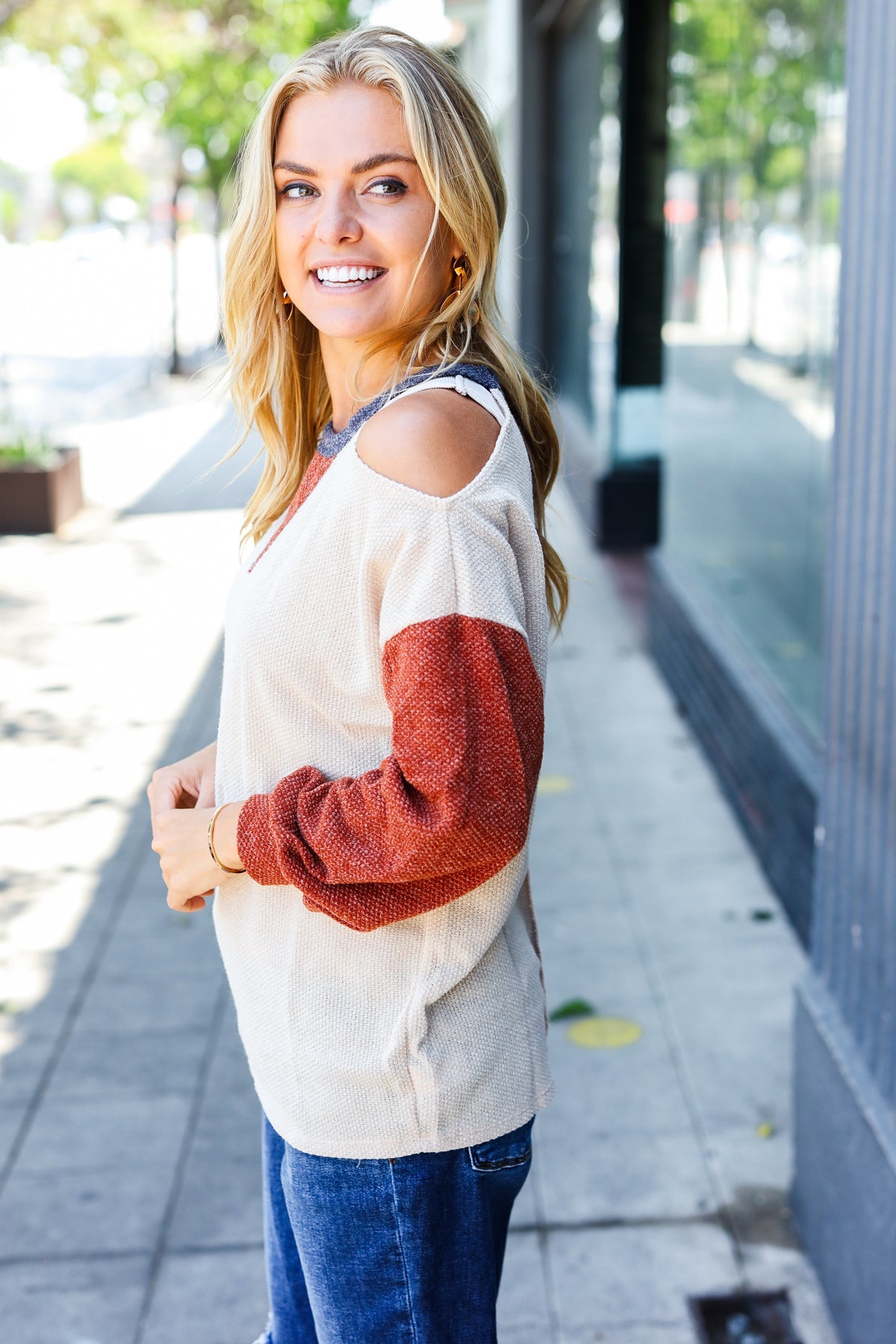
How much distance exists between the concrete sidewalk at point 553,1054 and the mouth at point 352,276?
2102 millimetres

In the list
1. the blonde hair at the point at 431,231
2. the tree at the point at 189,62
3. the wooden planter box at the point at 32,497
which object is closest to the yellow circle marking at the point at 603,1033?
the blonde hair at the point at 431,231

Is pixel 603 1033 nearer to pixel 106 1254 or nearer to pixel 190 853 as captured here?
pixel 106 1254

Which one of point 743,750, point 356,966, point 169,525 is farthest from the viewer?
point 169,525

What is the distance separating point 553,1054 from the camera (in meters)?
3.86

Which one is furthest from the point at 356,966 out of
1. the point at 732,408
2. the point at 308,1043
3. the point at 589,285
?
the point at 589,285

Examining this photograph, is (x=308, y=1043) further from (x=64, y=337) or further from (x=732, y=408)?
(x=64, y=337)

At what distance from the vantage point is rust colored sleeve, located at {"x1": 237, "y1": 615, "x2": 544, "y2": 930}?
4.60 ft

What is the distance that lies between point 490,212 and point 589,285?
403 inches

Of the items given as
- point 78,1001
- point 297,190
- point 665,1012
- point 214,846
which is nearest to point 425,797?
point 214,846

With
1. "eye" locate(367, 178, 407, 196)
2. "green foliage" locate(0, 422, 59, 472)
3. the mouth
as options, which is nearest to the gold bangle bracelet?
the mouth

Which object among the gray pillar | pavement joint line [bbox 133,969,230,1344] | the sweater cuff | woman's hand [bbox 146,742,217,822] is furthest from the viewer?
pavement joint line [bbox 133,969,230,1344]

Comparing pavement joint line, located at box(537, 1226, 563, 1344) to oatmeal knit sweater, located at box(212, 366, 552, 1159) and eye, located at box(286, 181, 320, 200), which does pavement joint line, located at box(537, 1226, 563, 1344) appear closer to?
oatmeal knit sweater, located at box(212, 366, 552, 1159)

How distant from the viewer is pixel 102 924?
4719 millimetres

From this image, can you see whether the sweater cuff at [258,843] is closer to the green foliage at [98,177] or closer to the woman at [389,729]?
the woman at [389,729]
